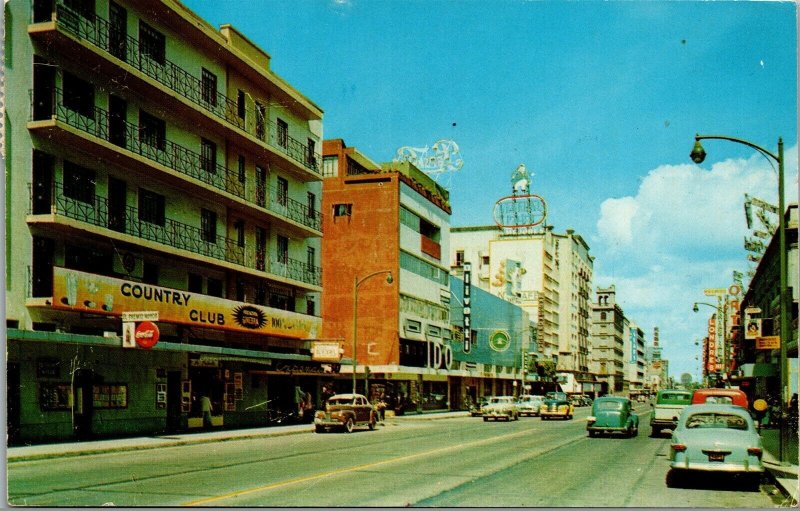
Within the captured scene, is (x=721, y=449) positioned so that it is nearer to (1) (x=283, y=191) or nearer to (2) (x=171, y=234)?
(2) (x=171, y=234)

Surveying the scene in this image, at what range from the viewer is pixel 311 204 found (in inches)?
1874

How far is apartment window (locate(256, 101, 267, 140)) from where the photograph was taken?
40625 millimetres

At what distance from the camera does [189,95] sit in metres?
34.1

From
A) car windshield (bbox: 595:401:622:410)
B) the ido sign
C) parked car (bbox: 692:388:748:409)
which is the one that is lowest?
car windshield (bbox: 595:401:622:410)

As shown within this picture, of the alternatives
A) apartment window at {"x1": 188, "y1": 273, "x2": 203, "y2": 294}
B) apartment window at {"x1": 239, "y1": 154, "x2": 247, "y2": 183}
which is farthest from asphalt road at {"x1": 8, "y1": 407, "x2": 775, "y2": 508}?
apartment window at {"x1": 239, "y1": 154, "x2": 247, "y2": 183}

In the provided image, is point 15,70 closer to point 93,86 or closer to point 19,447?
point 93,86

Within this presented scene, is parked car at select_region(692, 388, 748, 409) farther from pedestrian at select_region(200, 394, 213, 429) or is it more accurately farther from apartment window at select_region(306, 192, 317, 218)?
apartment window at select_region(306, 192, 317, 218)

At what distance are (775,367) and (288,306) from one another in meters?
28.5

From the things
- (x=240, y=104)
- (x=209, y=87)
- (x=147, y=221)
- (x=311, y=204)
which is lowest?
(x=147, y=221)

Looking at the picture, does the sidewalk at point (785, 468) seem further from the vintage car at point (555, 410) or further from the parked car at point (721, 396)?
the vintage car at point (555, 410)

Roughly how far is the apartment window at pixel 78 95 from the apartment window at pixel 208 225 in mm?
8984

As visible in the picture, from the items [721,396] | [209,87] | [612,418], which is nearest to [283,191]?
[209,87]

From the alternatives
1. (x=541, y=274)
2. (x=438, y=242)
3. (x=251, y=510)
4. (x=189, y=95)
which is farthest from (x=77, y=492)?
(x=541, y=274)

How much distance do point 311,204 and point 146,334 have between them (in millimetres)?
22323
